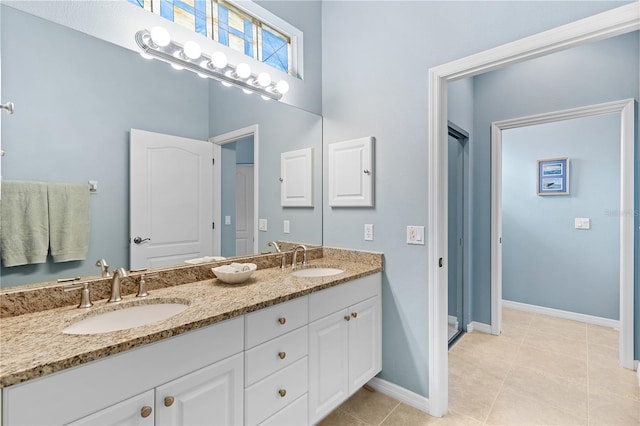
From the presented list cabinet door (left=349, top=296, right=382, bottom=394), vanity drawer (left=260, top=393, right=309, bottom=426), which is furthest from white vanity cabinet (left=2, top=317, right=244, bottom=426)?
cabinet door (left=349, top=296, right=382, bottom=394)

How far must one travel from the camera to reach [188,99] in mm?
1699

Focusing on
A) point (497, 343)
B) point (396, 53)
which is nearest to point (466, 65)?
point (396, 53)

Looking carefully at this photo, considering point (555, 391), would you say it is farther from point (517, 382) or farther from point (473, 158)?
point (473, 158)

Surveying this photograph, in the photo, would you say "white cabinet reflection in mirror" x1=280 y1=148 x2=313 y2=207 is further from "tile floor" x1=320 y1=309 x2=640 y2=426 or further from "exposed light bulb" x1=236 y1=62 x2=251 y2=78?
"tile floor" x1=320 y1=309 x2=640 y2=426

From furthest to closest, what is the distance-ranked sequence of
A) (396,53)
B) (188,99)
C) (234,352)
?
(396,53) < (188,99) < (234,352)

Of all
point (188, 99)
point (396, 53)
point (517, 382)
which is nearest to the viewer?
point (188, 99)

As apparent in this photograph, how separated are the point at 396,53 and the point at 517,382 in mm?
2369

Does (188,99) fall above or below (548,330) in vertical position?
above

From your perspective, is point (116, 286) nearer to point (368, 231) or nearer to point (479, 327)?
point (368, 231)

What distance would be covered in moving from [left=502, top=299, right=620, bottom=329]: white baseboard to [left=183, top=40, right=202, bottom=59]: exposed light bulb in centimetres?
409

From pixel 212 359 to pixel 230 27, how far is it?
5.90 feet

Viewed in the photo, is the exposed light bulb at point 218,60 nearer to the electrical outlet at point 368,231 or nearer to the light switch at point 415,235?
the electrical outlet at point 368,231

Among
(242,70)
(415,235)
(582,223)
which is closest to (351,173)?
(415,235)

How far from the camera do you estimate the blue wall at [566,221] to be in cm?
319
